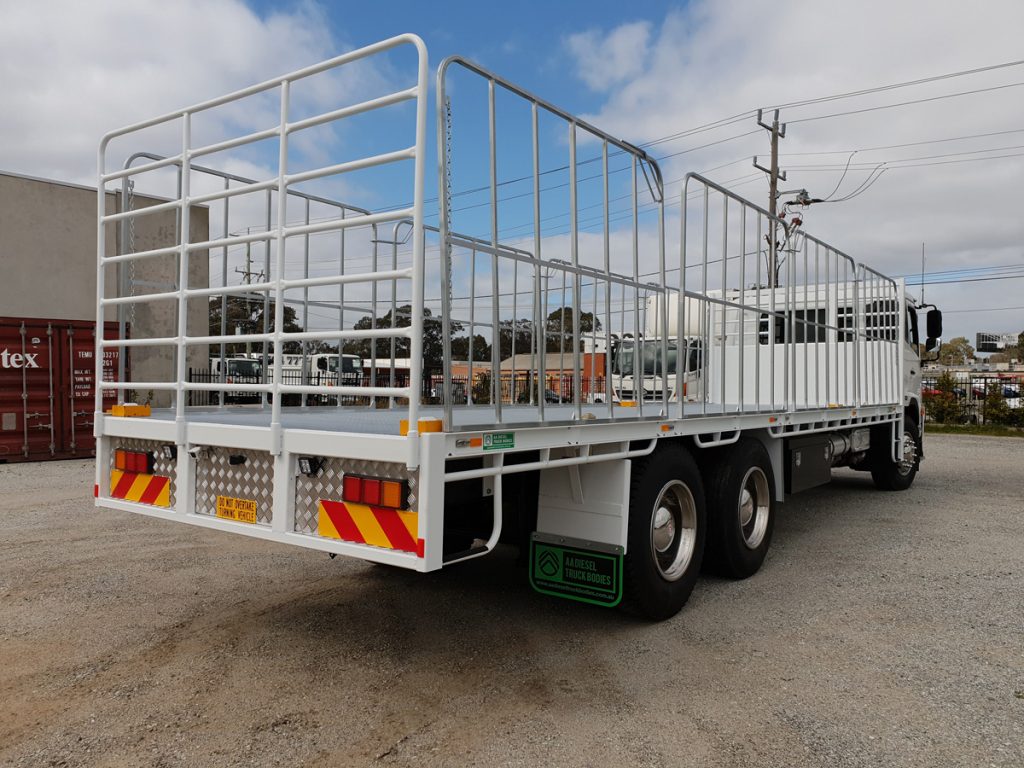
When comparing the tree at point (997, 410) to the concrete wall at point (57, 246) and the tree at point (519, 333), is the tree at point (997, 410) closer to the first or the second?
the tree at point (519, 333)

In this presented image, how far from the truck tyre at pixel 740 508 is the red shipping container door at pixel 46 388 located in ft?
34.8

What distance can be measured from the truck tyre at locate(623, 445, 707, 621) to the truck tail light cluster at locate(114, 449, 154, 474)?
2.68m

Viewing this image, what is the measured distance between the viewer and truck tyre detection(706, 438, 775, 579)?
17.7 feet

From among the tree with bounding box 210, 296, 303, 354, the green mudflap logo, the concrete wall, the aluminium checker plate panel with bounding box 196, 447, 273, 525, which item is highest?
the concrete wall

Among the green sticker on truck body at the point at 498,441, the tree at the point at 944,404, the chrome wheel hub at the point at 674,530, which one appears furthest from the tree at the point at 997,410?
the green sticker on truck body at the point at 498,441

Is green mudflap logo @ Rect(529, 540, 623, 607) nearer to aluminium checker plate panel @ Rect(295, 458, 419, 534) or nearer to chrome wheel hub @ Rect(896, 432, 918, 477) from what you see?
aluminium checker plate panel @ Rect(295, 458, 419, 534)

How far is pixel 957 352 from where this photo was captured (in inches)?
3467

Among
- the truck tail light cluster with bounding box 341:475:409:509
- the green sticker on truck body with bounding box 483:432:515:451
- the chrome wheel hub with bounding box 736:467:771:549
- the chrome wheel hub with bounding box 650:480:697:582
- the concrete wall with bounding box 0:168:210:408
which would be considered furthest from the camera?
the concrete wall with bounding box 0:168:210:408

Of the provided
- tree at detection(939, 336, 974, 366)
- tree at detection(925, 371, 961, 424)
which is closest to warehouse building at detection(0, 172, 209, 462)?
tree at detection(925, 371, 961, 424)

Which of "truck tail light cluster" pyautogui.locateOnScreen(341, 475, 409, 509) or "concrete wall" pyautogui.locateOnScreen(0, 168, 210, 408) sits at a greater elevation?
"concrete wall" pyautogui.locateOnScreen(0, 168, 210, 408)

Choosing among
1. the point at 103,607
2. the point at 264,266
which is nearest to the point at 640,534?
the point at 264,266

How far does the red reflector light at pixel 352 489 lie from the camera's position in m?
3.33

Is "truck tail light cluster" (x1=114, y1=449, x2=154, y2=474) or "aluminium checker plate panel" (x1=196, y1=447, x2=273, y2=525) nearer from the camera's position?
"aluminium checker plate panel" (x1=196, y1=447, x2=273, y2=525)

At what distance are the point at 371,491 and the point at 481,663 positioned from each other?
1.38 meters
